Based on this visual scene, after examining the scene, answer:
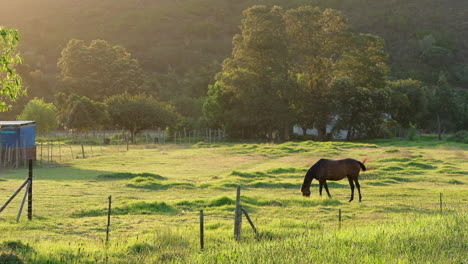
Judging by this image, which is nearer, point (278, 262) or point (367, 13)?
point (278, 262)

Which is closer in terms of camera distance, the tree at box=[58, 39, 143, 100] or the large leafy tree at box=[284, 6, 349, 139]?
the large leafy tree at box=[284, 6, 349, 139]

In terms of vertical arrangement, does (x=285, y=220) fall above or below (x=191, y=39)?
below

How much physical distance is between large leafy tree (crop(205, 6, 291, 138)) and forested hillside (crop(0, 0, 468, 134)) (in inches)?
1096

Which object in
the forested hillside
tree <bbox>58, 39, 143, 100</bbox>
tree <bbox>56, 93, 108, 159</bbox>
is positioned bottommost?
tree <bbox>56, 93, 108, 159</bbox>

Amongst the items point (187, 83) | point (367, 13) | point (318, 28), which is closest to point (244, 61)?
point (318, 28)

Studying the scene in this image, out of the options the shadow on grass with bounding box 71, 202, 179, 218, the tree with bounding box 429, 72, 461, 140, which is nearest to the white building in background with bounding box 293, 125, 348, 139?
the tree with bounding box 429, 72, 461, 140

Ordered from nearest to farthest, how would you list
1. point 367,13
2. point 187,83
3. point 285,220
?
point 285,220 → point 187,83 → point 367,13

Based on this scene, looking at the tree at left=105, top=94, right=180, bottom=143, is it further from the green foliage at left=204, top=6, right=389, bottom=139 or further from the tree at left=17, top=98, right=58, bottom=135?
the tree at left=17, top=98, right=58, bottom=135

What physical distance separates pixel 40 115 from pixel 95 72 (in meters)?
30.4

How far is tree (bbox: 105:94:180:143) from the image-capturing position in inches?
3029

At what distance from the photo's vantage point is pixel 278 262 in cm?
1051

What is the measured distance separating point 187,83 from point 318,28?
50.4 m

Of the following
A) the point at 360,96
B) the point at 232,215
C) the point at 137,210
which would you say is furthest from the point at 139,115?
the point at 232,215

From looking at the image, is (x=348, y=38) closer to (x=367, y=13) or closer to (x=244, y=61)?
(x=244, y=61)
